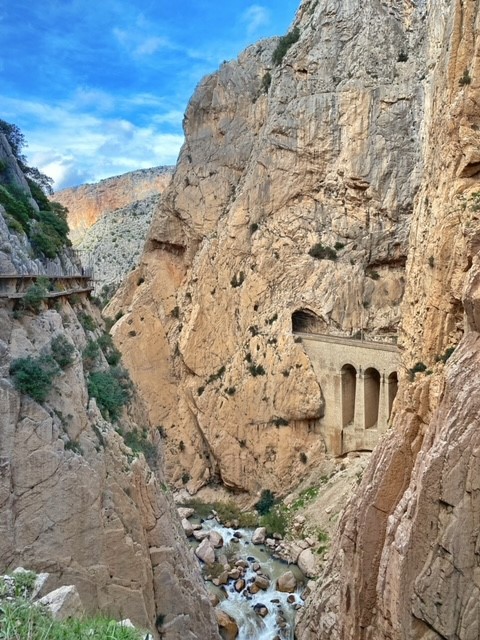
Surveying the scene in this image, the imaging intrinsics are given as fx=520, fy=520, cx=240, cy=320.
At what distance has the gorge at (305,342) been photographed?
36.4 ft

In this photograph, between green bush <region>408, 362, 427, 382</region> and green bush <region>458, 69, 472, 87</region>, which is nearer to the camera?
green bush <region>458, 69, 472, 87</region>

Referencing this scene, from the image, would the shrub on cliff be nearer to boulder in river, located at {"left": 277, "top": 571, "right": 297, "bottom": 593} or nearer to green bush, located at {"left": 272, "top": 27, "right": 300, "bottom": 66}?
boulder in river, located at {"left": 277, "top": 571, "right": 297, "bottom": 593}

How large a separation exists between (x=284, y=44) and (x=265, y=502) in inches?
1185

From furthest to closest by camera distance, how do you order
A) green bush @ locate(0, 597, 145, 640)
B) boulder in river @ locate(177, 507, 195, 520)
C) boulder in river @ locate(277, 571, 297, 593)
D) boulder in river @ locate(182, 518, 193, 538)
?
boulder in river @ locate(177, 507, 195, 520), boulder in river @ locate(182, 518, 193, 538), boulder in river @ locate(277, 571, 297, 593), green bush @ locate(0, 597, 145, 640)

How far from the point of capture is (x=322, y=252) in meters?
31.2

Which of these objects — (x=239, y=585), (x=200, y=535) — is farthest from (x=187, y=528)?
(x=239, y=585)

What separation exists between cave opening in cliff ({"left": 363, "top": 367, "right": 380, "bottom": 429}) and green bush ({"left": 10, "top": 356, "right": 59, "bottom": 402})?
1929 cm

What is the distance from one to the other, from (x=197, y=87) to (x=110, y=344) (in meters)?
29.2

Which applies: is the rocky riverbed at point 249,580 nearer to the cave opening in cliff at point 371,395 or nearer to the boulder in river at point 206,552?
the boulder in river at point 206,552

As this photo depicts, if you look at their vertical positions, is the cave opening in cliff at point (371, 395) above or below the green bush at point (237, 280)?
below

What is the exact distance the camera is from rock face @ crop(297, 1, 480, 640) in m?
10.9

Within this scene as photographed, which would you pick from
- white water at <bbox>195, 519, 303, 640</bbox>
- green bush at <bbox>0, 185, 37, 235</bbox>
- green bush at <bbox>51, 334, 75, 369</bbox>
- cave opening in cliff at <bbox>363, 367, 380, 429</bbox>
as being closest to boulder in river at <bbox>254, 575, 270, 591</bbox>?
white water at <bbox>195, 519, 303, 640</bbox>

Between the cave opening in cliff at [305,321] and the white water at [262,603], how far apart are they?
40.8 ft

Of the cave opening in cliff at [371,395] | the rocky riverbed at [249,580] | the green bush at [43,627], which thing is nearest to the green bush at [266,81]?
the cave opening in cliff at [371,395]
